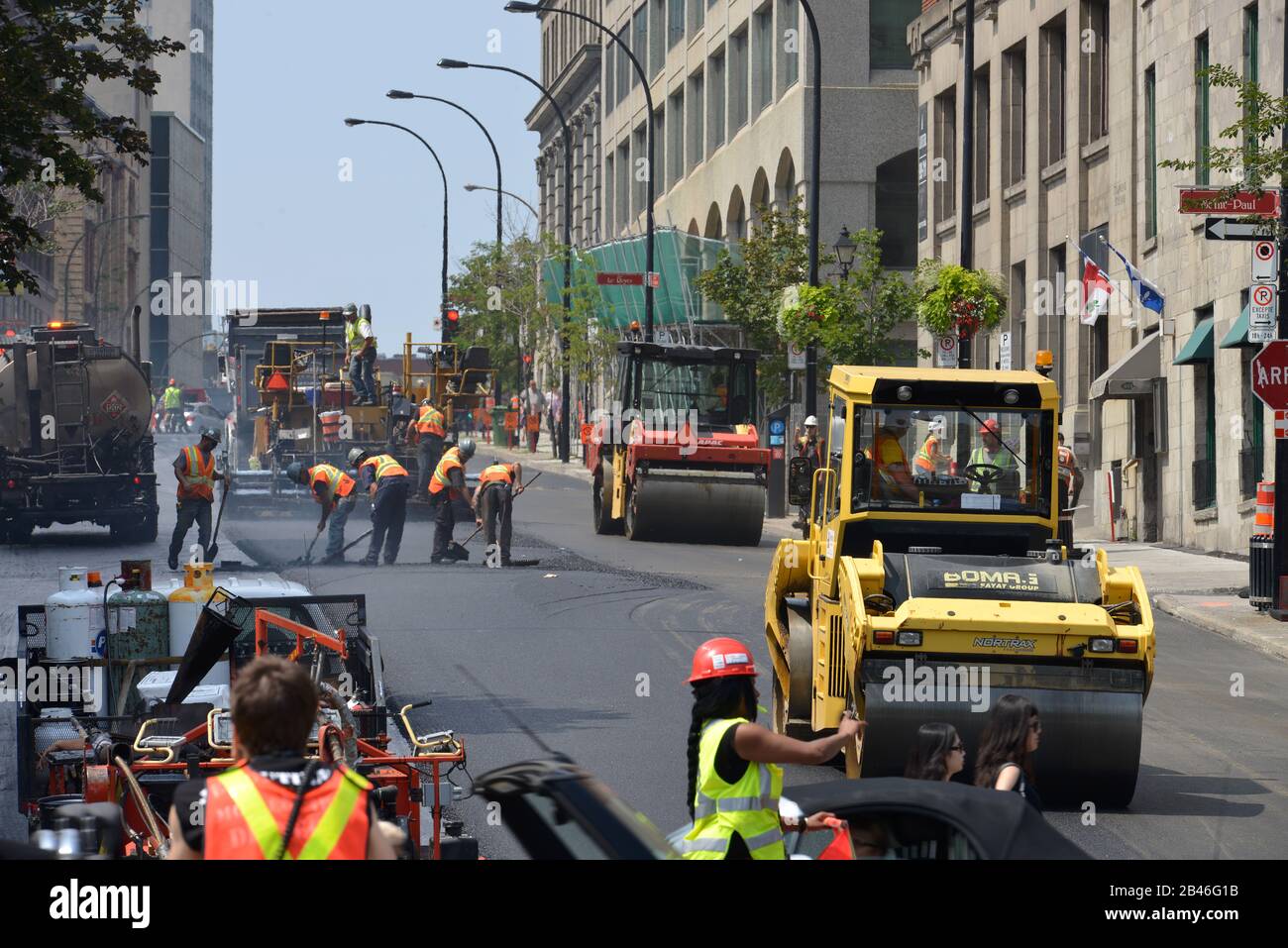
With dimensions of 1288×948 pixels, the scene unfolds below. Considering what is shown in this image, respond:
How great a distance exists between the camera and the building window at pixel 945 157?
147 ft

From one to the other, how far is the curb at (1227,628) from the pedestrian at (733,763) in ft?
42.0

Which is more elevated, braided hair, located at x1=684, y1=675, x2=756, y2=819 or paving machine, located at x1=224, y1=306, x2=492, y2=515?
paving machine, located at x1=224, y1=306, x2=492, y2=515

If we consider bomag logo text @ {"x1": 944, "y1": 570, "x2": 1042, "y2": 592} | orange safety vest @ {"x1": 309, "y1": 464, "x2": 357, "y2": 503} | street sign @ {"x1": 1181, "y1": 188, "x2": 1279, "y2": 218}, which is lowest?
bomag logo text @ {"x1": 944, "y1": 570, "x2": 1042, "y2": 592}

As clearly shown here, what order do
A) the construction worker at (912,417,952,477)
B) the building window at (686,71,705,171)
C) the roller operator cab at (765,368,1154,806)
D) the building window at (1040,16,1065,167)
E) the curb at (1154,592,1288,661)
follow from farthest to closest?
1. the building window at (686,71,705,171)
2. the building window at (1040,16,1065,167)
3. the curb at (1154,592,1288,661)
4. the construction worker at (912,417,952,477)
5. the roller operator cab at (765,368,1154,806)

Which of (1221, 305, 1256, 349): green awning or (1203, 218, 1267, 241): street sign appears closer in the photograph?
(1203, 218, 1267, 241): street sign

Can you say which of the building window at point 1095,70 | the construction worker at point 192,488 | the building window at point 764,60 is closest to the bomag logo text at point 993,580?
the construction worker at point 192,488

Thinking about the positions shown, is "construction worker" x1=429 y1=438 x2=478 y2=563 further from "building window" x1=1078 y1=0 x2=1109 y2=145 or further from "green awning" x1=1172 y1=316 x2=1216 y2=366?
"building window" x1=1078 y1=0 x2=1109 y2=145

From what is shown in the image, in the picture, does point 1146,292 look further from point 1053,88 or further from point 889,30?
point 889,30

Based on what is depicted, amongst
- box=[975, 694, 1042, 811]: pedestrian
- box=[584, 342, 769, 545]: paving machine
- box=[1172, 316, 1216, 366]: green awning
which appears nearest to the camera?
box=[975, 694, 1042, 811]: pedestrian

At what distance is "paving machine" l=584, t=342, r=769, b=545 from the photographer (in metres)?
28.9

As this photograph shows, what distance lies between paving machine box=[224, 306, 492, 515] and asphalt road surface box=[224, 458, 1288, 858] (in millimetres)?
6427

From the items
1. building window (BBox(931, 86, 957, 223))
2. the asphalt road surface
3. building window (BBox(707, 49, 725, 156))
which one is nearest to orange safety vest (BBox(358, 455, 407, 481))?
the asphalt road surface
